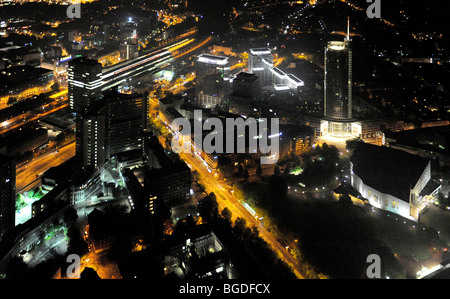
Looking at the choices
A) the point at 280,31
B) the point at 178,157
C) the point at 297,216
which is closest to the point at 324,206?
the point at 297,216

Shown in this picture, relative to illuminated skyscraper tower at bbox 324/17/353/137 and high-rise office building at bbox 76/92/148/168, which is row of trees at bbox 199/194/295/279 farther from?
illuminated skyscraper tower at bbox 324/17/353/137

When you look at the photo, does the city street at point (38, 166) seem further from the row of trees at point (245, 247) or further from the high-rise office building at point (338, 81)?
the high-rise office building at point (338, 81)

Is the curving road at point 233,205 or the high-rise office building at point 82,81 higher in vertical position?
the high-rise office building at point 82,81

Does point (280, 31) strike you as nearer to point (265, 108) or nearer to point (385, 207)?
point (265, 108)

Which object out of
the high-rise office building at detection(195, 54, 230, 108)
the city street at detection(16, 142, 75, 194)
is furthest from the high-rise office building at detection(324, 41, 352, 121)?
the city street at detection(16, 142, 75, 194)

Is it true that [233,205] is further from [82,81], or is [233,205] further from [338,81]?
[82,81]

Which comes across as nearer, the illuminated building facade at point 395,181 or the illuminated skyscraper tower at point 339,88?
the illuminated building facade at point 395,181

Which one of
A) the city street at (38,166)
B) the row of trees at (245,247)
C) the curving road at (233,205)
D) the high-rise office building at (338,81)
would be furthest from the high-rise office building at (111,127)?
the high-rise office building at (338,81)
